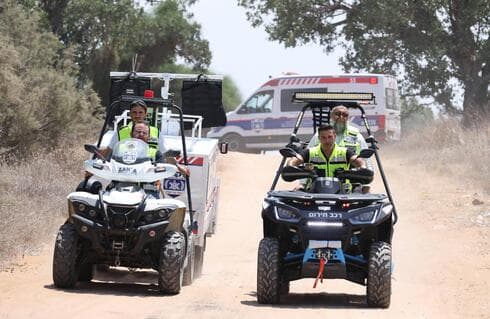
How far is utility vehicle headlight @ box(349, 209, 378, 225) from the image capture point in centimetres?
1187

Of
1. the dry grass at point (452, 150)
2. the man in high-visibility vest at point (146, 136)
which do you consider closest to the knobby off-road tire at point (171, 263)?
the man in high-visibility vest at point (146, 136)

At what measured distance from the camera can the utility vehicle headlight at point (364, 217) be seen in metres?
11.9

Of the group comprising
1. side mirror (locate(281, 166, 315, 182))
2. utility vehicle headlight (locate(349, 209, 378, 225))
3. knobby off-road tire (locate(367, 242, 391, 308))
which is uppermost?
side mirror (locate(281, 166, 315, 182))

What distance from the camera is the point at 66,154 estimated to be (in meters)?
26.2

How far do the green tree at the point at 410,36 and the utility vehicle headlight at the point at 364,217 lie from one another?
90.9ft

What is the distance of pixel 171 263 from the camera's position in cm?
1236

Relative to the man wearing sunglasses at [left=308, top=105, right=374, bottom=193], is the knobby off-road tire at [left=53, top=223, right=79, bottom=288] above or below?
below

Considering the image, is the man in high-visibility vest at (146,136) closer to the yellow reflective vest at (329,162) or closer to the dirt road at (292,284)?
the dirt road at (292,284)

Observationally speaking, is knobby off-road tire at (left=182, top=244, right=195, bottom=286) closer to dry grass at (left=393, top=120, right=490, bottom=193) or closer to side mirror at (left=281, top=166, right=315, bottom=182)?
side mirror at (left=281, top=166, right=315, bottom=182)

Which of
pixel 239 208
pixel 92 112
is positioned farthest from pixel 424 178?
pixel 92 112

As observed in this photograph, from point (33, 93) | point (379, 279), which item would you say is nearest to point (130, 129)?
point (379, 279)

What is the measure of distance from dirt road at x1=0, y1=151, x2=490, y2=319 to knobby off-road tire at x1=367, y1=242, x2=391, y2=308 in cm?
14

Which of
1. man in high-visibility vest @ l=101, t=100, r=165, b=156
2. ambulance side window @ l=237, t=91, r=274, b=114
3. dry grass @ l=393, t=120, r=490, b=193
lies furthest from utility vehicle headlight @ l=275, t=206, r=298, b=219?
ambulance side window @ l=237, t=91, r=274, b=114

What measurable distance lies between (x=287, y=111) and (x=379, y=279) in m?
23.1
